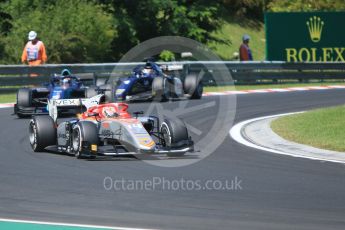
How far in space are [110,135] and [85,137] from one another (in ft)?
1.38

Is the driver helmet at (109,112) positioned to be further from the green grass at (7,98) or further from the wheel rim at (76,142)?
the green grass at (7,98)

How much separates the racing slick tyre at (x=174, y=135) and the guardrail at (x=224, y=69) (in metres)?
12.4

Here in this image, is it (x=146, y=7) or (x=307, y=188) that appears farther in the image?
(x=146, y=7)

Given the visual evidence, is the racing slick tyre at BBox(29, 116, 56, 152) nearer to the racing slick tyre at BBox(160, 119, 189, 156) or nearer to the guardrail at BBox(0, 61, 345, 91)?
the racing slick tyre at BBox(160, 119, 189, 156)

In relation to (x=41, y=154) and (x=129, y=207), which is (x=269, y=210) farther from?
(x=41, y=154)

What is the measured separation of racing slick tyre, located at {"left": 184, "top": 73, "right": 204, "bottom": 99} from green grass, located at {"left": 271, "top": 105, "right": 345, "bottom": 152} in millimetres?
4587

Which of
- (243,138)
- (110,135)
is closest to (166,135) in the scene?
(110,135)

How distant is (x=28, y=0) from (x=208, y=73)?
8.49m

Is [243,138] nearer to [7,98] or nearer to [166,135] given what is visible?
[166,135]

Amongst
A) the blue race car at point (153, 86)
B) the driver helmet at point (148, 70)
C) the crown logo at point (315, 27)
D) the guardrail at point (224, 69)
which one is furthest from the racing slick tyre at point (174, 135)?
the crown logo at point (315, 27)

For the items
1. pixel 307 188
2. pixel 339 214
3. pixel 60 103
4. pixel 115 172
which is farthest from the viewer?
pixel 60 103

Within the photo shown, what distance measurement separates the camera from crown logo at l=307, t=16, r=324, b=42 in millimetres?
30656

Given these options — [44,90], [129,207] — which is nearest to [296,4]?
[44,90]

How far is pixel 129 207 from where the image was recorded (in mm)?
9562
